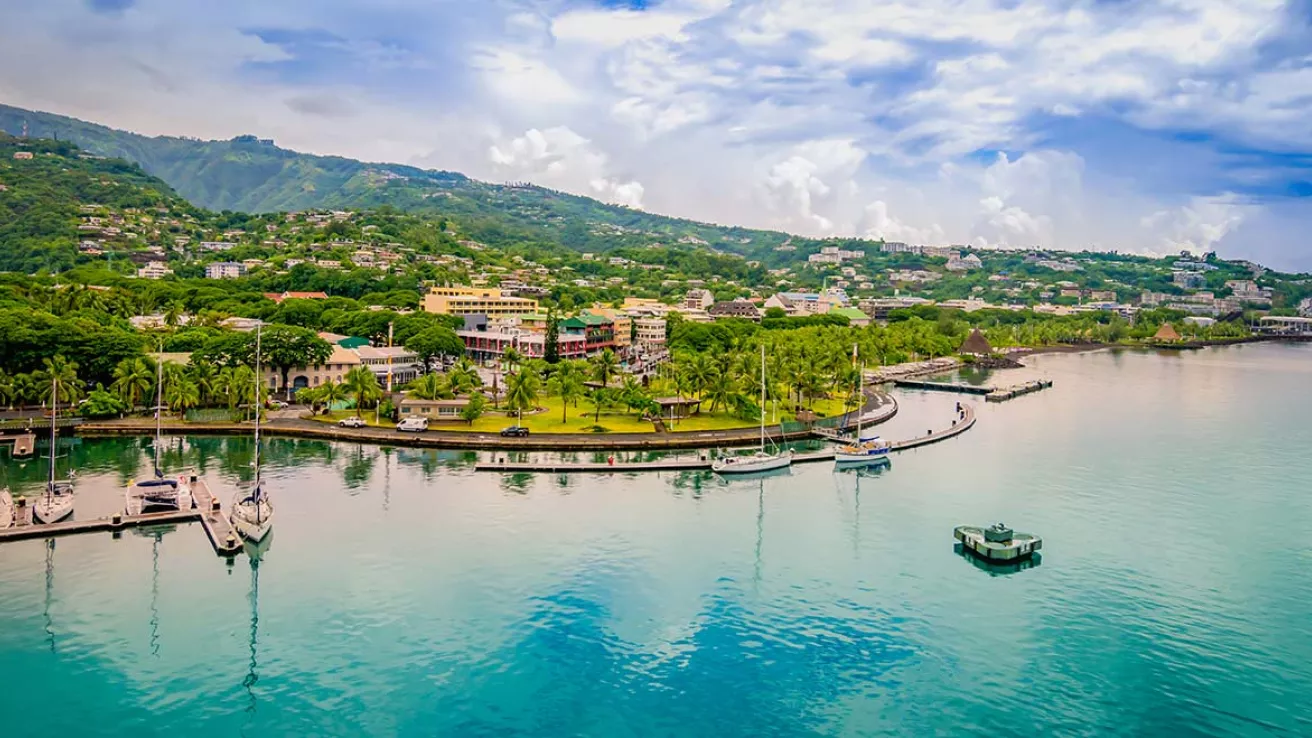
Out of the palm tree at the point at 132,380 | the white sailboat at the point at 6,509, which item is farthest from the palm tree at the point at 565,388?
the white sailboat at the point at 6,509

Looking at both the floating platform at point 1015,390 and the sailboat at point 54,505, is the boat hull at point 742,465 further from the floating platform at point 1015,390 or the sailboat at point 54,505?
the floating platform at point 1015,390

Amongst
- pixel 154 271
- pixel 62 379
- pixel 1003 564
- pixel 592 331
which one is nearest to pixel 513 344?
pixel 592 331

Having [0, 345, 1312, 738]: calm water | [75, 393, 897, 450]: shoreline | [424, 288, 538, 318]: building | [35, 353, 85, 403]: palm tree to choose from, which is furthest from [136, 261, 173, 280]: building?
[0, 345, 1312, 738]: calm water

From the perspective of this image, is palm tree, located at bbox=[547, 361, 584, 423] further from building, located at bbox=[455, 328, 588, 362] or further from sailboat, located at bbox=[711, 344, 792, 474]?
building, located at bbox=[455, 328, 588, 362]

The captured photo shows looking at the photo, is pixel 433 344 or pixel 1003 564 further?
pixel 433 344

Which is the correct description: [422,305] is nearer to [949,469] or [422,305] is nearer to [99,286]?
[99,286]

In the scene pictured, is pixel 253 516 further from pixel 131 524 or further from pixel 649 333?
pixel 649 333
